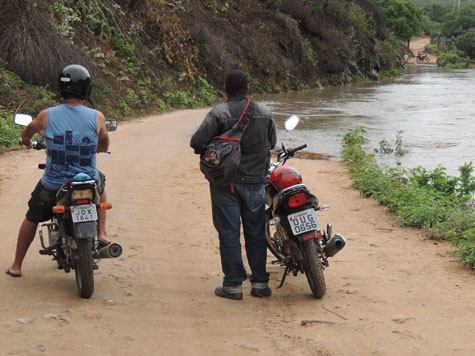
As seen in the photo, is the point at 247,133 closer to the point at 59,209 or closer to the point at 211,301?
the point at 211,301

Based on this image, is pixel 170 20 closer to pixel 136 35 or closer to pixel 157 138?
pixel 136 35

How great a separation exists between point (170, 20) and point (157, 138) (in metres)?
12.5

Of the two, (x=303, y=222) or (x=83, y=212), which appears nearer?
(x=83, y=212)

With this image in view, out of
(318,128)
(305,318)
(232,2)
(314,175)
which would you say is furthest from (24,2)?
(232,2)

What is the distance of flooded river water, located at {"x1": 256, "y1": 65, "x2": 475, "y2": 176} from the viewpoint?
47.4 feet

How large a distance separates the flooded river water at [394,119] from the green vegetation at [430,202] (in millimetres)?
2583

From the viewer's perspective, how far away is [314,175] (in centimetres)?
1105

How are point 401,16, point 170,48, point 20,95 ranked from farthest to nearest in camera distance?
point 401,16, point 170,48, point 20,95

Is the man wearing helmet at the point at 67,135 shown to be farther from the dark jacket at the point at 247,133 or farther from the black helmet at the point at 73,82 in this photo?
the dark jacket at the point at 247,133

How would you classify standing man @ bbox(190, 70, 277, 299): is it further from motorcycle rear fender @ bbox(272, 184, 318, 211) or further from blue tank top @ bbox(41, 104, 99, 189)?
blue tank top @ bbox(41, 104, 99, 189)

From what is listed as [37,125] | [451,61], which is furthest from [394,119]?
[451,61]

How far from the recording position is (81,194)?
446 cm

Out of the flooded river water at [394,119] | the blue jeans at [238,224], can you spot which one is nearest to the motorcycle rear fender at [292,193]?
the blue jeans at [238,224]

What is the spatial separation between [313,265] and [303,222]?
1.12 feet
